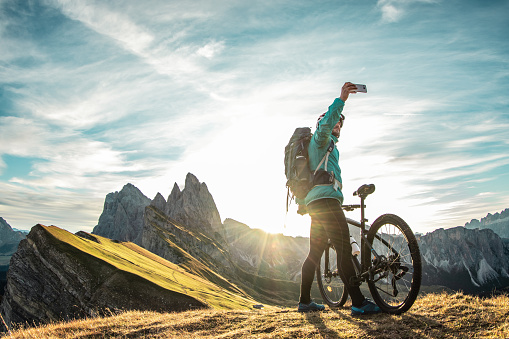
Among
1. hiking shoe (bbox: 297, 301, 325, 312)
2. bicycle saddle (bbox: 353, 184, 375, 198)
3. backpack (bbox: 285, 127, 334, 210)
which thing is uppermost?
backpack (bbox: 285, 127, 334, 210)

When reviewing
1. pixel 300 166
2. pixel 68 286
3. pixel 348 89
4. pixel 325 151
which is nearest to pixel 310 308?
pixel 300 166

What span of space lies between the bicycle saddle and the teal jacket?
0.53 metres

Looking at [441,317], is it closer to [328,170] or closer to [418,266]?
[418,266]

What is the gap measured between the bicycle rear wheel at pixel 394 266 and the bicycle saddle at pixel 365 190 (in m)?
0.62

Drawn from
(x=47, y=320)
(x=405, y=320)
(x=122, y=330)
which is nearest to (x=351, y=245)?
(x=405, y=320)

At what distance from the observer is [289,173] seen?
728 cm

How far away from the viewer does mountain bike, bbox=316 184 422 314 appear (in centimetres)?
548

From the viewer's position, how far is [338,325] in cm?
557

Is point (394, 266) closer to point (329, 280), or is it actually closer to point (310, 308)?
point (310, 308)

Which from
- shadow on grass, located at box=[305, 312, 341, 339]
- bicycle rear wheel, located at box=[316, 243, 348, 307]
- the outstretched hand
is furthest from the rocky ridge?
the outstretched hand

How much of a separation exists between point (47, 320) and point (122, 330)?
46.1m

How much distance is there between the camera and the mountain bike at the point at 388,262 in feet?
18.0

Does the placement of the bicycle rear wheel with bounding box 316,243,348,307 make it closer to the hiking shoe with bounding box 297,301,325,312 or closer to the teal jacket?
the hiking shoe with bounding box 297,301,325,312

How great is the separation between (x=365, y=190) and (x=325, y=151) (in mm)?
1360
